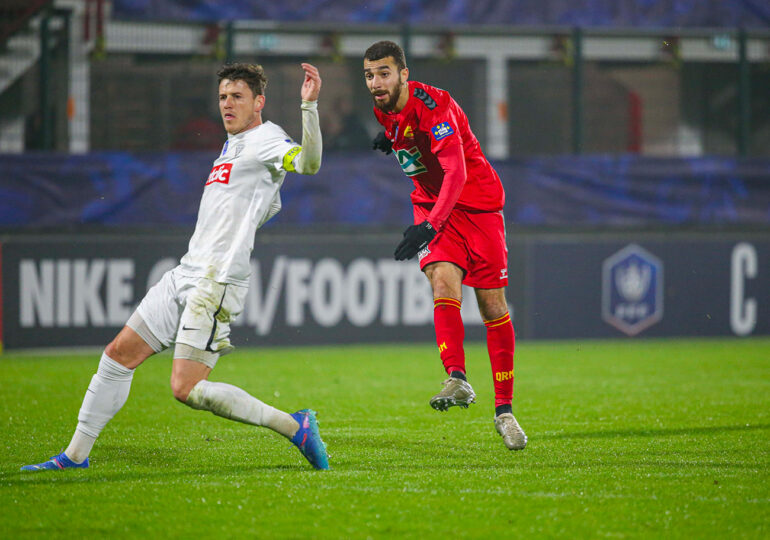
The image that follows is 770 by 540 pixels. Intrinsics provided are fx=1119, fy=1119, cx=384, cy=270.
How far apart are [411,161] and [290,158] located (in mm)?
1341

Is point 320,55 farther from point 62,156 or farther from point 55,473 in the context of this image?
point 55,473

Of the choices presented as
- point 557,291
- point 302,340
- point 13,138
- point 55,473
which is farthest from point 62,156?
point 55,473

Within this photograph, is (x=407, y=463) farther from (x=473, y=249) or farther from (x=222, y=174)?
(x=222, y=174)

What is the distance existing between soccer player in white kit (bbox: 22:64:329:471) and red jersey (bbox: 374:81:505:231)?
3.28 feet

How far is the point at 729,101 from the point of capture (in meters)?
15.8

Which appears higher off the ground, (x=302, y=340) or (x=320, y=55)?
(x=320, y=55)

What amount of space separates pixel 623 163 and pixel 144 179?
590 centimetres

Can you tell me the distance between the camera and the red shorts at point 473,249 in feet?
21.1

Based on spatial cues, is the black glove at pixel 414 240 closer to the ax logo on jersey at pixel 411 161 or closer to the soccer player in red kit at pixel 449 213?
the soccer player in red kit at pixel 449 213

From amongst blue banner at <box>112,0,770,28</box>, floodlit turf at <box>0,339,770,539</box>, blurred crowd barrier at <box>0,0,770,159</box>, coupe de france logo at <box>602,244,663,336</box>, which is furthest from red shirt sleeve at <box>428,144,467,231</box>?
blue banner at <box>112,0,770,28</box>

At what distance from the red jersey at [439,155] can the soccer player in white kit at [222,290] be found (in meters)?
1.00

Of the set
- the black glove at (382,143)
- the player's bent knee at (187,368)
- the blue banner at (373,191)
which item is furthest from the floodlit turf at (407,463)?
the blue banner at (373,191)

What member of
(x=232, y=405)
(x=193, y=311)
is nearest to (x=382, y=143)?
(x=193, y=311)

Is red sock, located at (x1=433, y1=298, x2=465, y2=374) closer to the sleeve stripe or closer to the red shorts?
the red shorts
